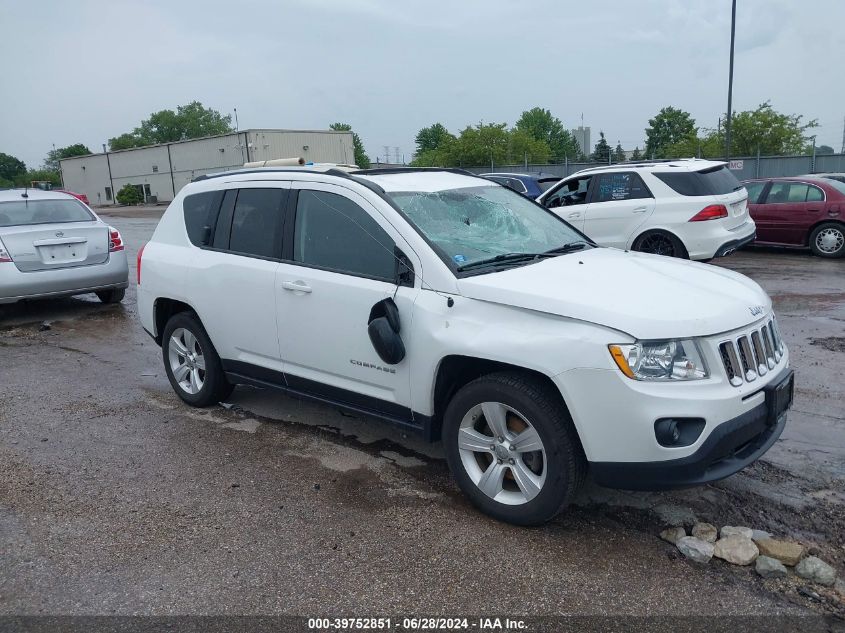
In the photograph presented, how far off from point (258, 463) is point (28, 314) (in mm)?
7044

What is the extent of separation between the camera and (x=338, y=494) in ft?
14.2

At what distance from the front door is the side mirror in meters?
0.05

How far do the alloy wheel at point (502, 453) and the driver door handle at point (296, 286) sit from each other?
138 cm

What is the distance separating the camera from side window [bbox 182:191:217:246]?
555 cm

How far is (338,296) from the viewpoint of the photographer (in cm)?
444

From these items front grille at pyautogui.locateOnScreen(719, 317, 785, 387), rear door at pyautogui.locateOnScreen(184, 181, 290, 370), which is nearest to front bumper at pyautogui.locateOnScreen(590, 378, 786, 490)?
front grille at pyautogui.locateOnScreen(719, 317, 785, 387)

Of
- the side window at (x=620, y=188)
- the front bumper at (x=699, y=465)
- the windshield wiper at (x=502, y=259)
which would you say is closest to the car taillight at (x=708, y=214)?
the side window at (x=620, y=188)

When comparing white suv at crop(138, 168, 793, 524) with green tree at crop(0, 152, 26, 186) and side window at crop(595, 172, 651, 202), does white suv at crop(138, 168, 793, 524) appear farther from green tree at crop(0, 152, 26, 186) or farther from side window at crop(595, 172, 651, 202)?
green tree at crop(0, 152, 26, 186)

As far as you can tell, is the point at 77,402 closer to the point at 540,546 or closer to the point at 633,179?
the point at 540,546

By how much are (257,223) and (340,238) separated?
0.88m

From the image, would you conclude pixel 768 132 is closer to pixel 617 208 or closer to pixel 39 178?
pixel 617 208

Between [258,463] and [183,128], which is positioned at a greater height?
[183,128]

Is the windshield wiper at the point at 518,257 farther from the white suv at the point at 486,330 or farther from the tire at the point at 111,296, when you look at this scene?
the tire at the point at 111,296

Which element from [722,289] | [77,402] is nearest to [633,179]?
[722,289]
